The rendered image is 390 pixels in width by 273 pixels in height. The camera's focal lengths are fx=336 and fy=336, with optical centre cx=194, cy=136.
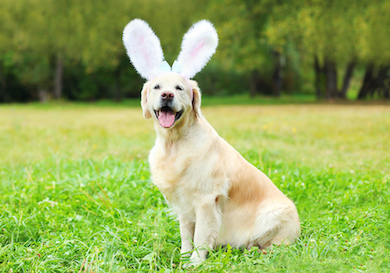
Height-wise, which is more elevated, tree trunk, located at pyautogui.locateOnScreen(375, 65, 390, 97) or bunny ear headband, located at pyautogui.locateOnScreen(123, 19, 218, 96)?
Answer: tree trunk, located at pyautogui.locateOnScreen(375, 65, 390, 97)

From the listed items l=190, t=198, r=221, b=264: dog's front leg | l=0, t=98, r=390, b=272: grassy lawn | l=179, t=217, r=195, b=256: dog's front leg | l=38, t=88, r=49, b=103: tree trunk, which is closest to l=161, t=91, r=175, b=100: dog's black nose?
l=190, t=198, r=221, b=264: dog's front leg

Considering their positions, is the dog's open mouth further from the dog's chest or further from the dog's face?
the dog's chest

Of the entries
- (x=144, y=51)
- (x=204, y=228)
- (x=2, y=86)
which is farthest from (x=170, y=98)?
(x=2, y=86)

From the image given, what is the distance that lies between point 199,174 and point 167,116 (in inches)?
18.5

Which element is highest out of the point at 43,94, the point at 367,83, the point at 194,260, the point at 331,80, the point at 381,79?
the point at 381,79

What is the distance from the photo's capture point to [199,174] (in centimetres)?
239

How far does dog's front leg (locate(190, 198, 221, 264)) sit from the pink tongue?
62 centimetres

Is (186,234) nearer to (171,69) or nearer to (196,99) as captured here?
(196,99)

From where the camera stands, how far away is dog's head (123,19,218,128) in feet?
7.82

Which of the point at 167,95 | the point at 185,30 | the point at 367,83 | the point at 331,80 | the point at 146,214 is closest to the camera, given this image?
the point at 167,95

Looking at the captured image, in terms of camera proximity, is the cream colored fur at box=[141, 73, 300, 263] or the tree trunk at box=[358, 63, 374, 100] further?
the tree trunk at box=[358, 63, 374, 100]

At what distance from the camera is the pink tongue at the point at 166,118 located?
234cm

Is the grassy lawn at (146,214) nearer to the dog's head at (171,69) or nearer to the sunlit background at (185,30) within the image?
the dog's head at (171,69)

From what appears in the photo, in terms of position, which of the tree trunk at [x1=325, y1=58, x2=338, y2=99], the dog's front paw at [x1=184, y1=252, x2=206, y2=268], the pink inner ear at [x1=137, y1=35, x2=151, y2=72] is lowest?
the dog's front paw at [x1=184, y1=252, x2=206, y2=268]
